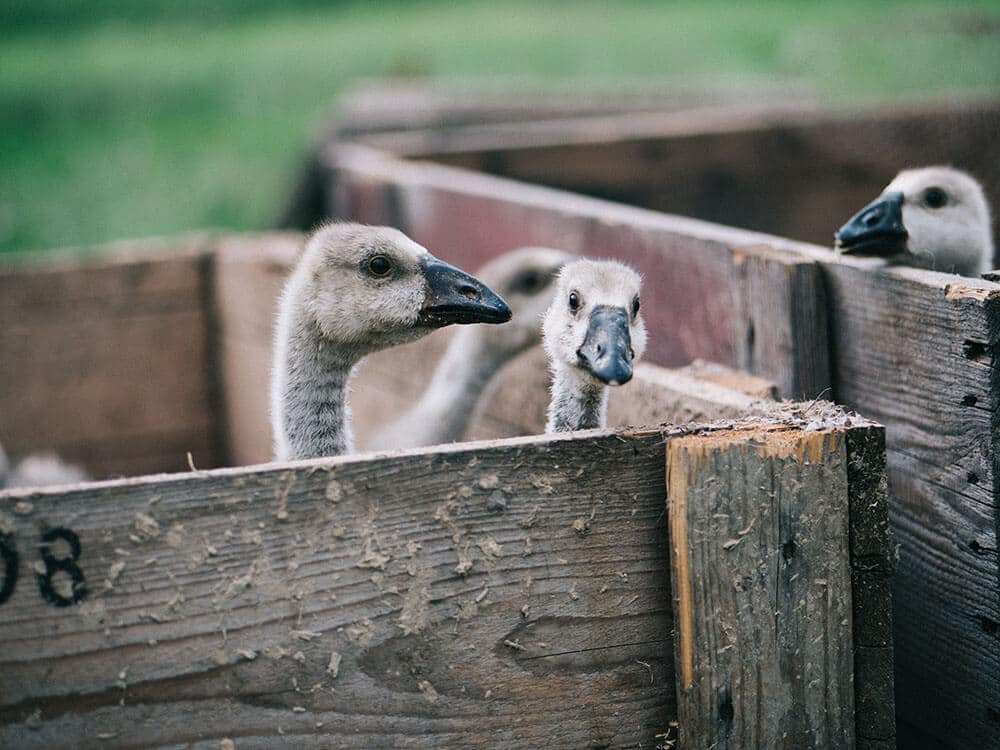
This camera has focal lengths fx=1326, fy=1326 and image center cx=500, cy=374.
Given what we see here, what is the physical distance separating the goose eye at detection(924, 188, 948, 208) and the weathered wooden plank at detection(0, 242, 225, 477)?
316cm

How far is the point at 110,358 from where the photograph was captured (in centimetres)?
566

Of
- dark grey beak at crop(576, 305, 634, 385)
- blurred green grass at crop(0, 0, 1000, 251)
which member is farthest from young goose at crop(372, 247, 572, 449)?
blurred green grass at crop(0, 0, 1000, 251)

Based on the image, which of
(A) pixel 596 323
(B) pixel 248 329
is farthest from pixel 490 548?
(B) pixel 248 329

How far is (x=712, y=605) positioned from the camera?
7.77 ft

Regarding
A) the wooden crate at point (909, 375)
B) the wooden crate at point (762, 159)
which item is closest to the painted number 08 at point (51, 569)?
the wooden crate at point (909, 375)

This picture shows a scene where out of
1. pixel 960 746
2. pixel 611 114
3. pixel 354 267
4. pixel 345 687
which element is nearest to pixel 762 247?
pixel 354 267

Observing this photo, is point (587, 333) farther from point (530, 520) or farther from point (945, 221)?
point (945, 221)

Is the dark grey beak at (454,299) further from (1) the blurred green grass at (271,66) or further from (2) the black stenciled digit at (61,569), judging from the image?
(1) the blurred green grass at (271,66)

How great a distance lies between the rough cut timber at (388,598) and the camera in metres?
2.16

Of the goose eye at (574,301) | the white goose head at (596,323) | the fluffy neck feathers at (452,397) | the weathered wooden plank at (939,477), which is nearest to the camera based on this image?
the weathered wooden plank at (939,477)

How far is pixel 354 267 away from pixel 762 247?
109 cm

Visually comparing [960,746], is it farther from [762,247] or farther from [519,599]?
[762,247]

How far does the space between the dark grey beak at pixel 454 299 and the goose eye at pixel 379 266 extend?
0.10 metres

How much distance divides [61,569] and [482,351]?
2.61 meters
